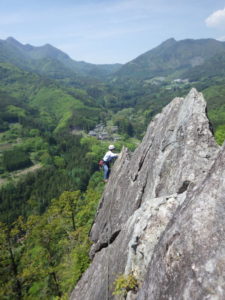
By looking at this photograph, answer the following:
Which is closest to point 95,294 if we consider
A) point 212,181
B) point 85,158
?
point 212,181

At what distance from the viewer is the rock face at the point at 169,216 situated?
23.6 ft

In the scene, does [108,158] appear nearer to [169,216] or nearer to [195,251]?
[169,216]

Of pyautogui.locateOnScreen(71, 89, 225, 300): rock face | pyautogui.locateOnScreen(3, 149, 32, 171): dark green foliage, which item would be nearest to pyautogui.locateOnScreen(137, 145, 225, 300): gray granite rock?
pyautogui.locateOnScreen(71, 89, 225, 300): rock face

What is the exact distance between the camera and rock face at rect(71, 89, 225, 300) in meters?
7.20

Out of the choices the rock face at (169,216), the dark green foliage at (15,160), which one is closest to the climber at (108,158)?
the rock face at (169,216)

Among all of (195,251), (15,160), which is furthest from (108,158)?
(15,160)

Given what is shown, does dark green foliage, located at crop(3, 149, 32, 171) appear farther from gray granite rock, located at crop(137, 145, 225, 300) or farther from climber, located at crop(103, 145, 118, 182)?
gray granite rock, located at crop(137, 145, 225, 300)

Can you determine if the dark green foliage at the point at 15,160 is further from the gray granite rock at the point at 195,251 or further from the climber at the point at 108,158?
the gray granite rock at the point at 195,251

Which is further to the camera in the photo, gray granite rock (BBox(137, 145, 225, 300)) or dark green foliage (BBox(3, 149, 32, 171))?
dark green foliage (BBox(3, 149, 32, 171))

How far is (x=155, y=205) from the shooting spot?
1148 centimetres

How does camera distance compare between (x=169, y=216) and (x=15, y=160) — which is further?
(x=15, y=160)

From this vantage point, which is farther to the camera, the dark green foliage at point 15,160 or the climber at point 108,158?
the dark green foliage at point 15,160

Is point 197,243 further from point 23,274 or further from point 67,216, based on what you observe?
point 67,216

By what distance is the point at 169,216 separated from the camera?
10.8 m
